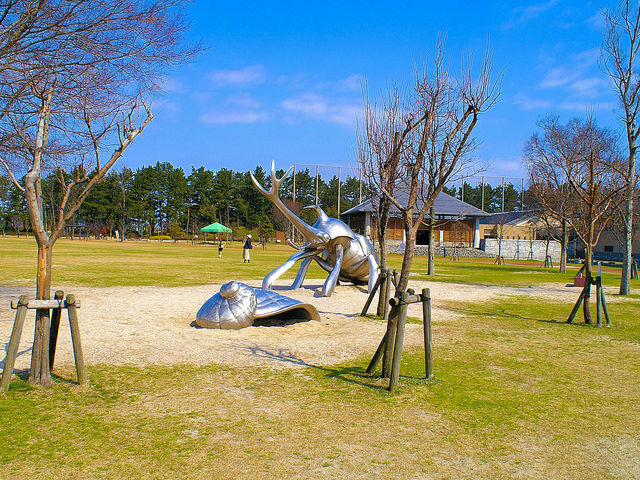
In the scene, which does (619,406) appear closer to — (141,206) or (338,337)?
(338,337)

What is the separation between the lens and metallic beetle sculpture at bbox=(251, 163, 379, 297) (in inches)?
579

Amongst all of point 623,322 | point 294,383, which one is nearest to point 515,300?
point 623,322

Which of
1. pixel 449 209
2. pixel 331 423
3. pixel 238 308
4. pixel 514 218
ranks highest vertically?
pixel 449 209

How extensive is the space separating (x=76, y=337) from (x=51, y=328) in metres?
0.56

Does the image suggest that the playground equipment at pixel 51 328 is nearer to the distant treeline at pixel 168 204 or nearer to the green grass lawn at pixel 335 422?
the green grass lawn at pixel 335 422

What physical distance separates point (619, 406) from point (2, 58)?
8549mm

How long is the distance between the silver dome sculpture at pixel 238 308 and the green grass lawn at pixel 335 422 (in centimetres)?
242

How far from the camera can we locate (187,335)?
895 cm

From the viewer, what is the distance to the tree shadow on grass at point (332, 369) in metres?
6.42

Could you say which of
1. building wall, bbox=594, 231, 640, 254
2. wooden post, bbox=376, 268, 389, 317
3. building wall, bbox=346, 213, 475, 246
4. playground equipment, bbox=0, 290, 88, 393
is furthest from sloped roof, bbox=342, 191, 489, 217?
playground equipment, bbox=0, 290, 88, 393

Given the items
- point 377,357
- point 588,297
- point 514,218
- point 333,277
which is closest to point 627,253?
point 588,297

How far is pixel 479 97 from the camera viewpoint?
346 inches

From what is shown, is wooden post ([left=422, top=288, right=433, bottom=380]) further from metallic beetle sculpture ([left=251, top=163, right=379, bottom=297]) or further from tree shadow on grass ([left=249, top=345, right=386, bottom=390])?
metallic beetle sculpture ([left=251, top=163, right=379, bottom=297])

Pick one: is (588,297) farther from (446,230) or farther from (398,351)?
(446,230)
